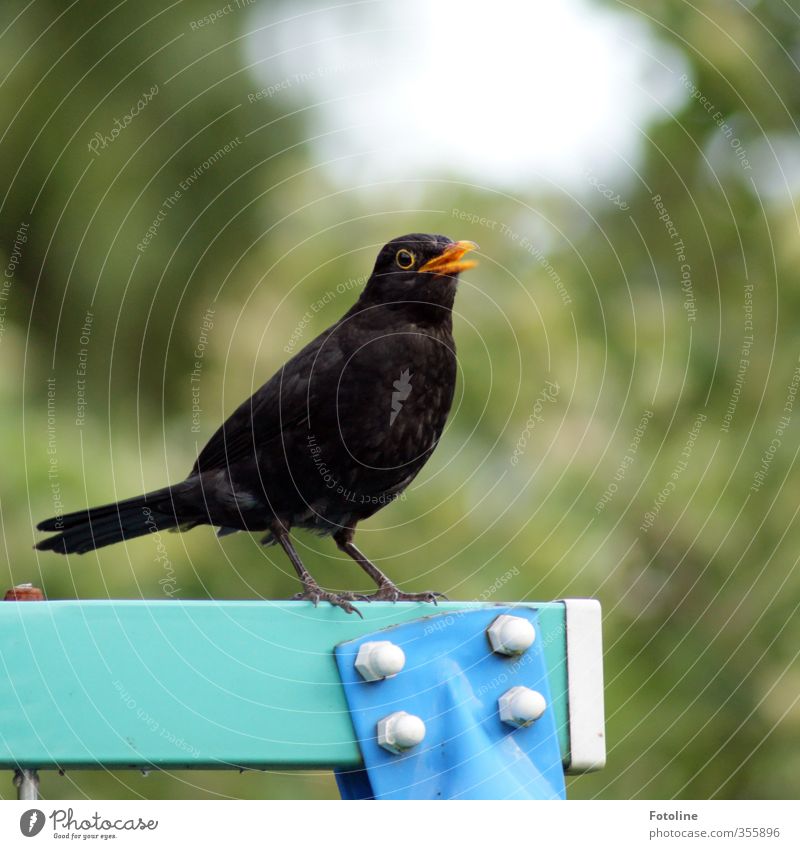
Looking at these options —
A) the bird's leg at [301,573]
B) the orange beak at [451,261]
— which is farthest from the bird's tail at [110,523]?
the orange beak at [451,261]

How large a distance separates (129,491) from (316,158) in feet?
8.83

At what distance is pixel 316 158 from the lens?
762cm

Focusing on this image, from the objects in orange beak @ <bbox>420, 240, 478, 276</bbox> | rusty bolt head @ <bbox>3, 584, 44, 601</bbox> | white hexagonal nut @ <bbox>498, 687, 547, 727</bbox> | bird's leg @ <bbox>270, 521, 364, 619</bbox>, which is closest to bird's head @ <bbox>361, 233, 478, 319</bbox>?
orange beak @ <bbox>420, 240, 478, 276</bbox>

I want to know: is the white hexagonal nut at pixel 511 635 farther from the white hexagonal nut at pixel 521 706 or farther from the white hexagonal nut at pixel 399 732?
the white hexagonal nut at pixel 399 732

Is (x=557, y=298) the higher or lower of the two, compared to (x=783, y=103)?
lower

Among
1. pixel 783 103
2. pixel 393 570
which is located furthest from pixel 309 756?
pixel 783 103

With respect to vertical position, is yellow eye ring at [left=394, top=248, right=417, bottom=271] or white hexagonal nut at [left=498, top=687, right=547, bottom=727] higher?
yellow eye ring at [left=394, top=248, right=417, bottom=271]

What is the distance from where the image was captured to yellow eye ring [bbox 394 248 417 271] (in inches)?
187

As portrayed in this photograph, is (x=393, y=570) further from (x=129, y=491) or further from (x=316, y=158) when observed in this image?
(x=316, y=158)

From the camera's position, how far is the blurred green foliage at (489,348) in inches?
257

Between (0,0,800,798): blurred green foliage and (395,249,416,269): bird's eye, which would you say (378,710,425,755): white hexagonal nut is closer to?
(395,249,416,269): bird's eye

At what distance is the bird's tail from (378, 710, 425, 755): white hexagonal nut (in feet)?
6.53

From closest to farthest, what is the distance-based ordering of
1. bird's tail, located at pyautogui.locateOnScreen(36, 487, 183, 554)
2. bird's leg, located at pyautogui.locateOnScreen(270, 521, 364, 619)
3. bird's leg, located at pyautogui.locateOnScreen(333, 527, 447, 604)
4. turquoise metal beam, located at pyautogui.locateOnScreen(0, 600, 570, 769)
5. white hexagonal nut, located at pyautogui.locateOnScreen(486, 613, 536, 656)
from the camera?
turquoise metal beam, located at pyautogui.locateOnScreen(0, 600, 570, 769) < white hexagonal nut, located at pyautogui.locateOnScreen(486, 613, 536, 656) < bird's leg, located at pyautogui.locateOnScreen(270, 521, 364, 619) < bird's leg, located at pyautogui.locateOnScreen(333, 527, 447, 604) < bird's tail, located at pyautogui.locateOnScreen(36, 487, 183, 554)

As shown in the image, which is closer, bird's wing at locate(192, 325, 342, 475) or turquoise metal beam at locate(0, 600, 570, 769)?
turquoise metal beam at locate(0, 600, 570, 769)
